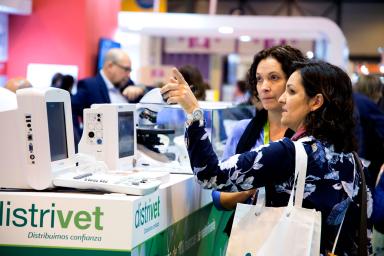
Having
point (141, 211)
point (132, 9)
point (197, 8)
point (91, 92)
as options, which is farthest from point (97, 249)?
point (197, 8)

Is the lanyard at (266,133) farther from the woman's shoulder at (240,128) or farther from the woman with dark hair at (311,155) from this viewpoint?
the woman with dark hair at (311,155)

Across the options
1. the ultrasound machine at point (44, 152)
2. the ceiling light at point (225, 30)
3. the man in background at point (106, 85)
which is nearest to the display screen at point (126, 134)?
the ultrasound machine at point (44, 152)

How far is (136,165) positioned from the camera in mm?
3246

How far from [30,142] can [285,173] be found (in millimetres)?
908

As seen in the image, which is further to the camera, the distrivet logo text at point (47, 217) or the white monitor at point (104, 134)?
the white monitor at point (104, 134)

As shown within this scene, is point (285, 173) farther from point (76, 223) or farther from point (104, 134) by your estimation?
point (104, 134)

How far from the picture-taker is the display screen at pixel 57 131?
102 inches

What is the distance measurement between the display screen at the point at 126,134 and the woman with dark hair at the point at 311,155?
52 cm

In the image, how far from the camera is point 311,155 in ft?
7.80

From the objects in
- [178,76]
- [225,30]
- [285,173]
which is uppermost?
[225,30]

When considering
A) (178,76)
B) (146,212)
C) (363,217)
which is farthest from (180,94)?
(363,217)

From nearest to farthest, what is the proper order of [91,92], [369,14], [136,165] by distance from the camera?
[136,165] → [91,92] → [369,14]

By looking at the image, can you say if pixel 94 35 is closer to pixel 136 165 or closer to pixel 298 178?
pixel 136 165

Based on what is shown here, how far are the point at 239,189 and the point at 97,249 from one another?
529mm
